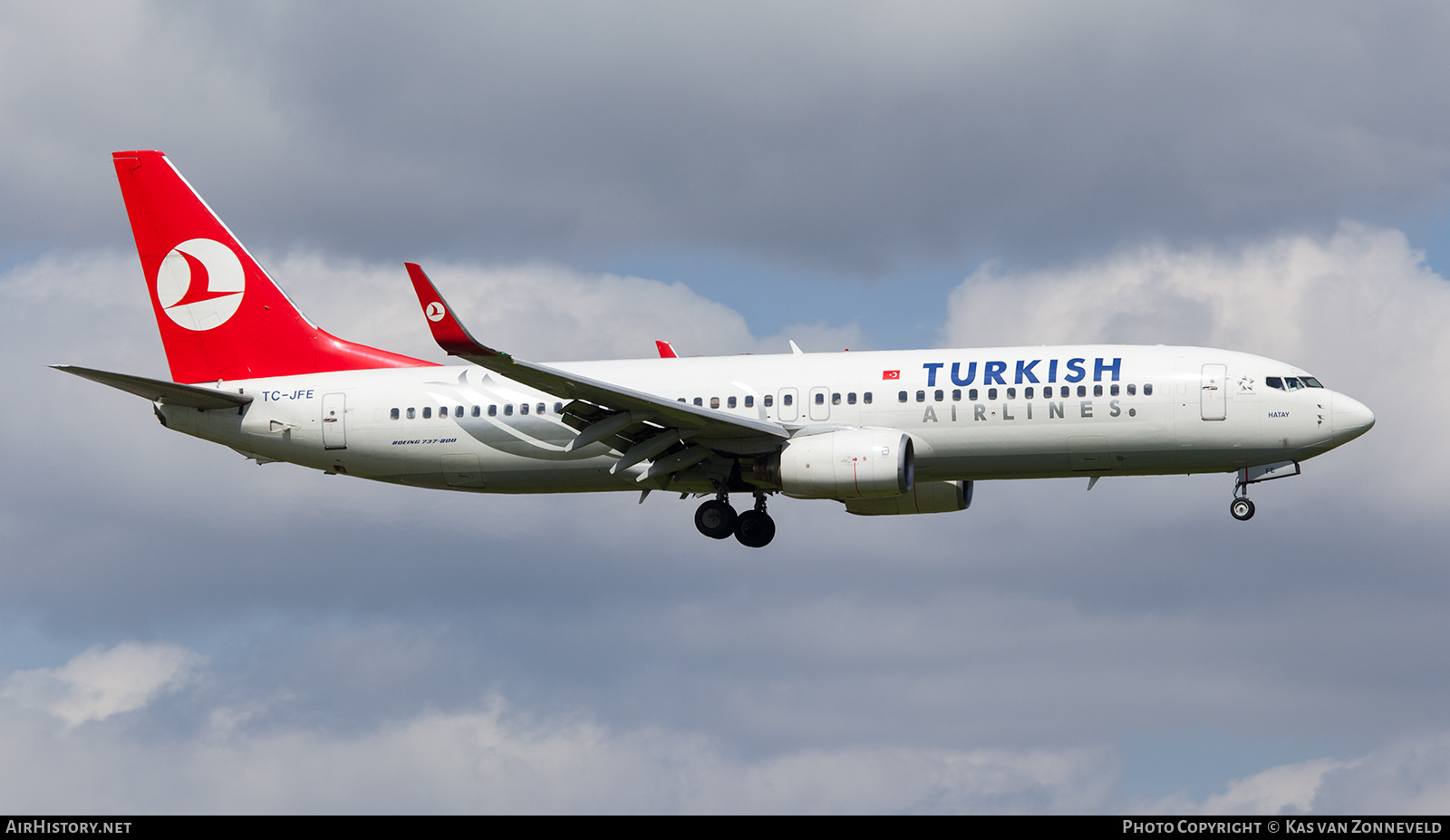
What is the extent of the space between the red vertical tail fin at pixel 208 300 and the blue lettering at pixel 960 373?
15.9 metres

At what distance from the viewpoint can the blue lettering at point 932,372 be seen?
45406 mm

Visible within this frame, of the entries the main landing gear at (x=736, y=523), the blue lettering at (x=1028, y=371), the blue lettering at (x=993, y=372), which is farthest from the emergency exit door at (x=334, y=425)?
the blue lettering at (x=1028, y=371)

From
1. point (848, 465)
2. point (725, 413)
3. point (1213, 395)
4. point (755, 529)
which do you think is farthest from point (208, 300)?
point (1213, 395)

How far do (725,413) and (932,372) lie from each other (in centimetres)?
556

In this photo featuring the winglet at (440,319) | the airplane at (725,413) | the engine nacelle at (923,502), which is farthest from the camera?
the engine nacelle at (923,502)

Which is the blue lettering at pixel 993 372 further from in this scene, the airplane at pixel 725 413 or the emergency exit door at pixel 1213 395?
the emergency exit door at pixel 1213 395

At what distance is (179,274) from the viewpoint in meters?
53.1

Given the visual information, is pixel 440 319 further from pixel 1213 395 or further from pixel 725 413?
pixel 1213 395

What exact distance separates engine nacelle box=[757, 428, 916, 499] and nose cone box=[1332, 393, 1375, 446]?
428 inches

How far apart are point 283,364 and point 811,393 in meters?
16.1

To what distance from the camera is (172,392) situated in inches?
1921

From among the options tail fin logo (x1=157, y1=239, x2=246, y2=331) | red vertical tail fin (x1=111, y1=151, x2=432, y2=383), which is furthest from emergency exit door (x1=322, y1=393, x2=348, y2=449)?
tail fin logo (x1=157, y1=239, x2=246, y2=331)

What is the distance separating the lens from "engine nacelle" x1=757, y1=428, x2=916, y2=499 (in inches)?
1713
